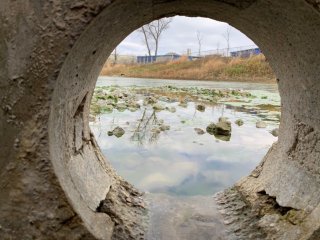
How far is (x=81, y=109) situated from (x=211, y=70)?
92.9ft

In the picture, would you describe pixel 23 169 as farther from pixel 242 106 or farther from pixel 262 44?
pixel 242 106

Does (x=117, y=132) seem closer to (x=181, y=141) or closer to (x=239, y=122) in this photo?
(x=181, y=141)

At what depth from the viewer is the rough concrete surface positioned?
5.07ft

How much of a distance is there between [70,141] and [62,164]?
44 cm

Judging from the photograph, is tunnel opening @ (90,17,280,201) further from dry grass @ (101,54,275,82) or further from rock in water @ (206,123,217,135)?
dry grass @ (101,54,275,82)

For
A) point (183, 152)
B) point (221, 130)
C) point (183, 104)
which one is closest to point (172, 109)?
point (183, 104)

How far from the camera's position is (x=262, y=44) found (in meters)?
2.83

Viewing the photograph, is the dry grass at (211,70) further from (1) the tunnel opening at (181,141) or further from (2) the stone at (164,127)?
(2) the stone at (164,127)

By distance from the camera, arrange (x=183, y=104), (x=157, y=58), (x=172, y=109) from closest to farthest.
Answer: (x=172, y=109) → (x=183, y=104) → (x=157, y=58)

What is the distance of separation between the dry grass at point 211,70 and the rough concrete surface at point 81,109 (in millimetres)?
23168

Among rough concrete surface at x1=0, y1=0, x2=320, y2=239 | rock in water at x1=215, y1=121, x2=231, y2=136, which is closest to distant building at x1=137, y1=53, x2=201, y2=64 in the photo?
rock in water at x1=215, y1=121, x2=231, y2=136

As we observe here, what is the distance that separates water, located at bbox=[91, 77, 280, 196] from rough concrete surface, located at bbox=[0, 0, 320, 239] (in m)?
1.77

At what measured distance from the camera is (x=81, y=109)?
8.16 feet

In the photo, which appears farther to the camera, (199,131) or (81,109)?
(199,131)
